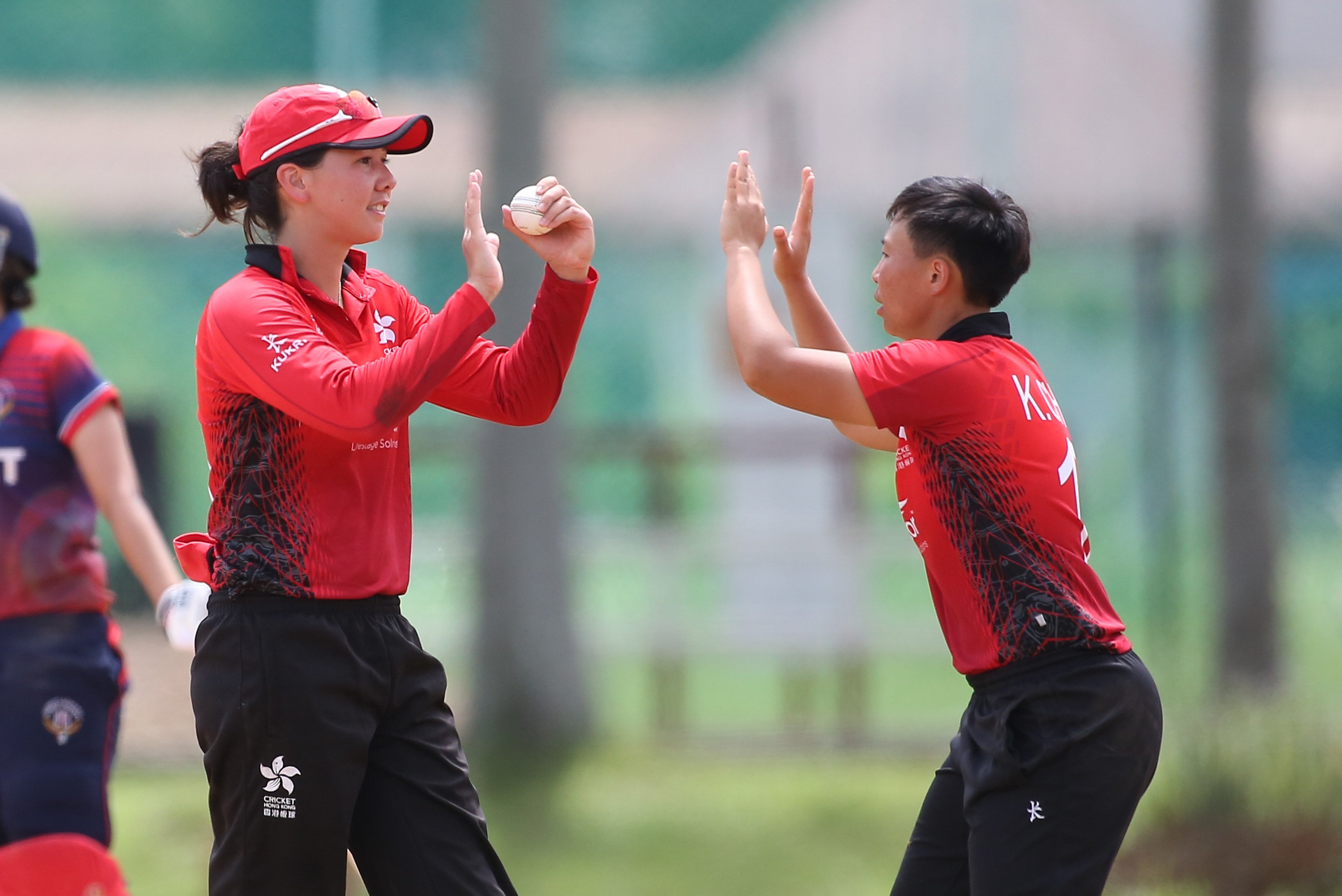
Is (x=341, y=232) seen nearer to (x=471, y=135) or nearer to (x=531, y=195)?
(x=531, y=195)

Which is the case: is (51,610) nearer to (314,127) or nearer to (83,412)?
(83,412)


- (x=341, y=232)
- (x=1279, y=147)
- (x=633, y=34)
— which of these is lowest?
(x=341, y=232)

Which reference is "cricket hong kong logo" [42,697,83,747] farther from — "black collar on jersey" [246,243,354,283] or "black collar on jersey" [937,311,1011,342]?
"black collar on jersey" [937,311,1011,342]

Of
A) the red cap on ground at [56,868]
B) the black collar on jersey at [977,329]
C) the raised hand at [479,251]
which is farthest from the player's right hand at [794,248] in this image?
the red cap on ground at [56,868]

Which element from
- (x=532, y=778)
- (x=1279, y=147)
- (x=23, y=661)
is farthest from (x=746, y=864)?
(x=1279, y=147)

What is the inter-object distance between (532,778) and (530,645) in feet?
1.93

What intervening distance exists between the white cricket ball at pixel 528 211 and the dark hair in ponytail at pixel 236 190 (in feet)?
1.18

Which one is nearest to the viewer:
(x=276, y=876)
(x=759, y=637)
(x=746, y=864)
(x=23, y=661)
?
(x=276, y=876)

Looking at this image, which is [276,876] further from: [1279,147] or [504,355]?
[1279,147]

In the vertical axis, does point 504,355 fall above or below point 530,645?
above

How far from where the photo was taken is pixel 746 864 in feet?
18.5

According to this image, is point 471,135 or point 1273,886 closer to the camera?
point 1273,886

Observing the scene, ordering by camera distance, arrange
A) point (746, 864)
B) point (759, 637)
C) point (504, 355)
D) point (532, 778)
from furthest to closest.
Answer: point (759, 637) < point (532, 778) < point (746, 864) < point (504, 355)

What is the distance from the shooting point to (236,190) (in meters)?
2.80
